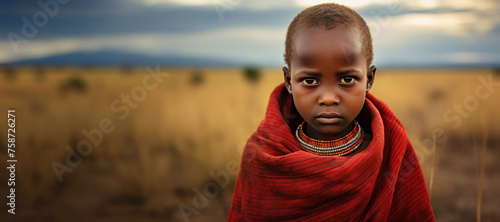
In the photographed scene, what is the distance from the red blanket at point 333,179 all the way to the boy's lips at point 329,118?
18cm

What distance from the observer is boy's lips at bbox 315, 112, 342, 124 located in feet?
6.53

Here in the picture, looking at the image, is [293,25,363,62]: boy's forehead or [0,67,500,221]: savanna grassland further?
[0,67,500,221]: savanna grassland

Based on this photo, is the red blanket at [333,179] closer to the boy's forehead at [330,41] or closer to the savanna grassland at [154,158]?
the boy's forehead at [330,41]

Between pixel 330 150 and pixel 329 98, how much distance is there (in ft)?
1.20

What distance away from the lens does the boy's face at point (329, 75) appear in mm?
1911

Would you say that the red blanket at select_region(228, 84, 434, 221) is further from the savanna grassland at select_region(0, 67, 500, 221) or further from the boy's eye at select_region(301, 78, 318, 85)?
the savanna grassland at select_region(0, 67, 500, 221)

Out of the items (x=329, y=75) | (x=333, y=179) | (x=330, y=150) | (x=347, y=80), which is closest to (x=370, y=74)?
(x=347, y=80)

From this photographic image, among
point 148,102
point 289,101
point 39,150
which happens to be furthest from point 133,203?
point 289,101

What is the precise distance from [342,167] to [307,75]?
0.49m

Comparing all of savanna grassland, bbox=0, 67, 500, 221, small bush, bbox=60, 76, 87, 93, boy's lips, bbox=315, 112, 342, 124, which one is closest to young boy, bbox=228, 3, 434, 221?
boy's lips, bbox=315, 112, 342, 124

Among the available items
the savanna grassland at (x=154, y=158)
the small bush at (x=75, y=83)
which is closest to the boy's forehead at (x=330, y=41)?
the savanna grassland at (x=154, y=158)

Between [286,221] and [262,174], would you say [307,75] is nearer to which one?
[262,174]

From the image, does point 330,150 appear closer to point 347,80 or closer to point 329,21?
point 347,80

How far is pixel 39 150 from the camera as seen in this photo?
552cm
